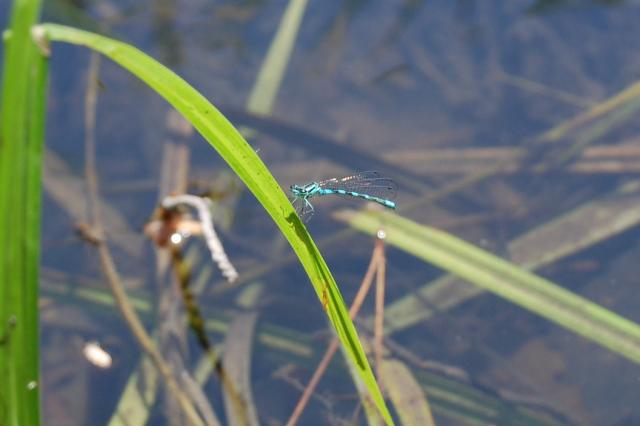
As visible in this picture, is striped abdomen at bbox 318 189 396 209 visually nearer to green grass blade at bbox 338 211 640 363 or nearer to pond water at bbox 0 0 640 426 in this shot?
green grass blade at bbox 338 211 640 363

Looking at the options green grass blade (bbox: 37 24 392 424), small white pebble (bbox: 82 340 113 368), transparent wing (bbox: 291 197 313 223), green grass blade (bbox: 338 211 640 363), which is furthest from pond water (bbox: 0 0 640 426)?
green grass blade (bbox: 37 24 392 424)

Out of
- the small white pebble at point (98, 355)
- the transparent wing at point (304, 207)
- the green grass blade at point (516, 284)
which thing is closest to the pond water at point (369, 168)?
the small white pebble at point (98, 355)

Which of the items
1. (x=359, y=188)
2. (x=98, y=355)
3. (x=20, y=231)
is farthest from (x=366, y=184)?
(x=20, y=231)

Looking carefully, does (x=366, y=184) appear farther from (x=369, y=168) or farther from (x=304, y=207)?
(x=369, y=168)

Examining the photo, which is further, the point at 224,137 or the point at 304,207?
the point at 304,207

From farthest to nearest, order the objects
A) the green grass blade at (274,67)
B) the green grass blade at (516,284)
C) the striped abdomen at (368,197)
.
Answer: the green grass blade at (274,67) < the striped abdomen at (368,197) < the green grass blade at (516,284)

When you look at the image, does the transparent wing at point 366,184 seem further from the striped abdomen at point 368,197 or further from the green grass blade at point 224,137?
the green grass blade at point 224,137

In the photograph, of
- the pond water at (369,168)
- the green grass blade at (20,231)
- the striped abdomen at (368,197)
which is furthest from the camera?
the pond water at (369,168)
